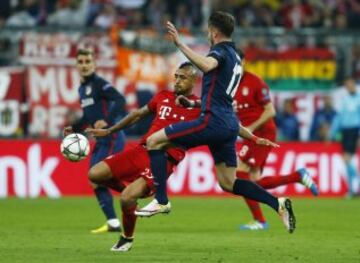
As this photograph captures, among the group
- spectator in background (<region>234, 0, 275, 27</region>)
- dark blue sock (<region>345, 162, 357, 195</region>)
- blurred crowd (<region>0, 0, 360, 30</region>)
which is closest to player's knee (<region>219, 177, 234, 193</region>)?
dark blue sock (<region>345, 162, 357, 195</region>)

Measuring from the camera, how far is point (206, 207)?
777 inches

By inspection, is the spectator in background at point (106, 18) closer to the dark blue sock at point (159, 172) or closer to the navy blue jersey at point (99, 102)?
the navy blue jersey at point (99, 102)

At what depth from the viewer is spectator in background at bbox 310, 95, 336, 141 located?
931 inches

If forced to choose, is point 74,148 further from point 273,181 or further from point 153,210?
point 273,181

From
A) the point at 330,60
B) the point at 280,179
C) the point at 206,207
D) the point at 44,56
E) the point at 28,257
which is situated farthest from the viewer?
the point at 330,60

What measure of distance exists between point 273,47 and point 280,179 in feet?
29.9

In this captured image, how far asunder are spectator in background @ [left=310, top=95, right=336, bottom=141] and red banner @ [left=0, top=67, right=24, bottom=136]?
6.02 metres

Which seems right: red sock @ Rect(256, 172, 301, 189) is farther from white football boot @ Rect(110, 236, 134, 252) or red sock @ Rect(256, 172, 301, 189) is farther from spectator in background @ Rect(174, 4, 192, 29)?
spectator in background @ Rect(174, 4, 192, 29)

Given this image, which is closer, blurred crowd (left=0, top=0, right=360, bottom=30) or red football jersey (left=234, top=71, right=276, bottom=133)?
red football jersey (left=234, top=71, right=276, bottom=133)

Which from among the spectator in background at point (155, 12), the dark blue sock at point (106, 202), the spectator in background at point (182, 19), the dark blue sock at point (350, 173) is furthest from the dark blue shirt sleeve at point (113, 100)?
the spectator in background at point (155, 12)

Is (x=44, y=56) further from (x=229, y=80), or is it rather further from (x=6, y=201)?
(x=229, y=80)

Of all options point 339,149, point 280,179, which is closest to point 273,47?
point 339,149

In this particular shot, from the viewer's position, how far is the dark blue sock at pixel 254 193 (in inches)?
456

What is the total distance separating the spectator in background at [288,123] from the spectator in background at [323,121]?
1.19 feet
